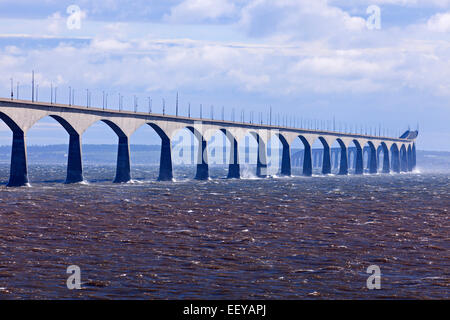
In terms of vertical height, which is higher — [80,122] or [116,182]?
[80,122]

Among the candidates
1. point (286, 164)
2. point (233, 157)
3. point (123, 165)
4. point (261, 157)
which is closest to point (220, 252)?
point (123, 165)

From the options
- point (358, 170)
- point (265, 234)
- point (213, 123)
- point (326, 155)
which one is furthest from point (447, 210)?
point (358, 170)

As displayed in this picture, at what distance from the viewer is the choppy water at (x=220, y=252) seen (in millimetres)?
19125

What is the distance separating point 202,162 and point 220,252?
80.0 metres

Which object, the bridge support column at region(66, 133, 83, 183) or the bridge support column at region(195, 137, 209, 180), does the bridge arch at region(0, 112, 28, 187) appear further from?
the bridge support column at region(195, 137, 209, 180)

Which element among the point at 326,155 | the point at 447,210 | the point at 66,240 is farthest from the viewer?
the point at 326,155

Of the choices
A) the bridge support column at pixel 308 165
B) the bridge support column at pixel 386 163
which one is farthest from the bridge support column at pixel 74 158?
the bridge support column at pixel 386 163

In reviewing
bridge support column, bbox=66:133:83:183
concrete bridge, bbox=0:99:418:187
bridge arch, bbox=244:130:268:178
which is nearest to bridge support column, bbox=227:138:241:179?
concrete bridge, bbox=0:99:418:187

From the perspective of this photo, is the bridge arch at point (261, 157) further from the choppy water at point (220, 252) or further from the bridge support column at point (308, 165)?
the choppy water at point (220, 252)

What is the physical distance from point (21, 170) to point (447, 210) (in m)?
41.8

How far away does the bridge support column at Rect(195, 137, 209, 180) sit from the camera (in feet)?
341

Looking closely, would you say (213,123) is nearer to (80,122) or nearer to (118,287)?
(80,122)

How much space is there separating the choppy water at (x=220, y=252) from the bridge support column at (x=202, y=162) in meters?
59.3
